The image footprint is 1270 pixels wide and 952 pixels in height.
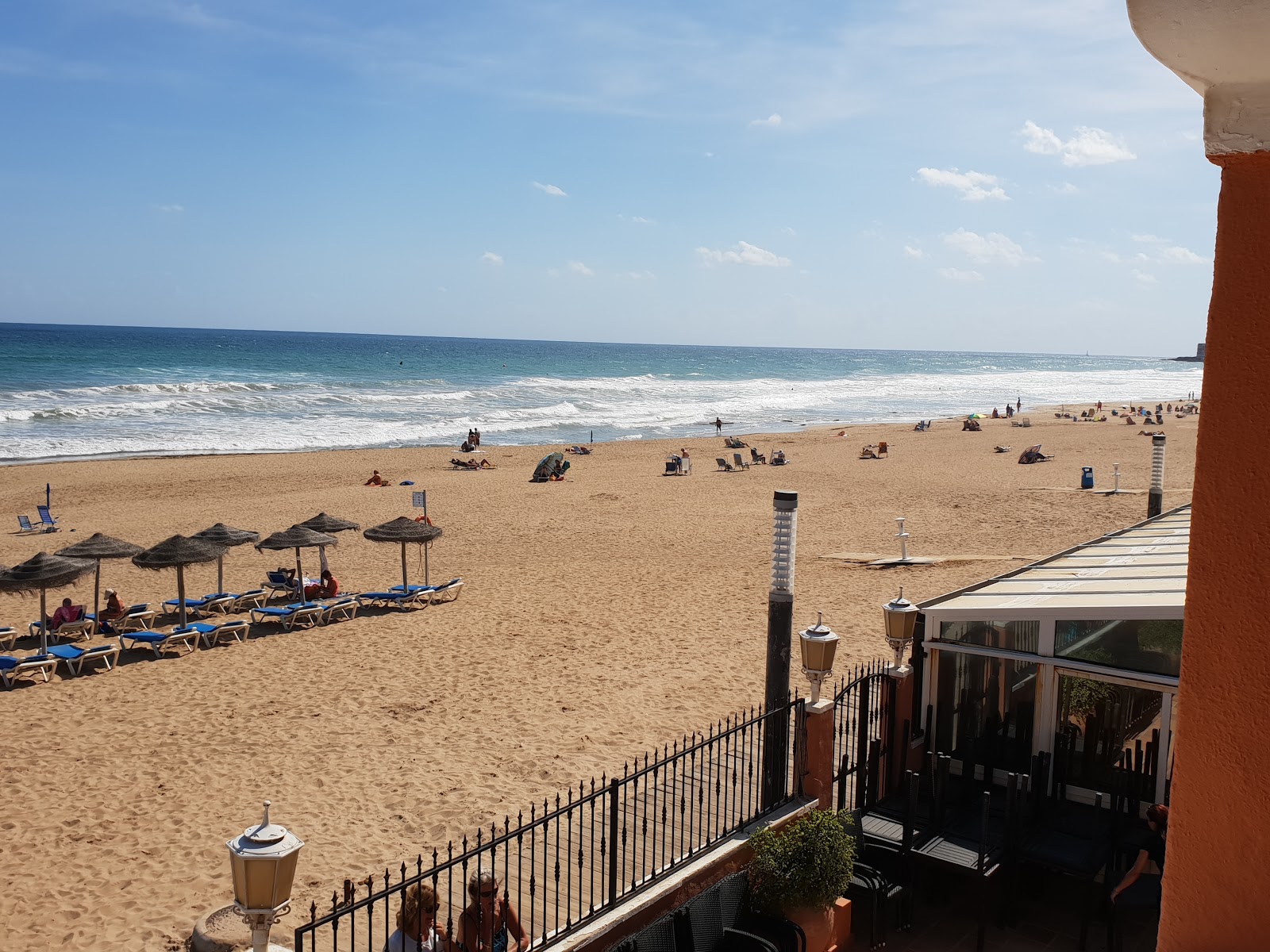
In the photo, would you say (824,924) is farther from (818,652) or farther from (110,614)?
(110,614)

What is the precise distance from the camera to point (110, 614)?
52.0 feet

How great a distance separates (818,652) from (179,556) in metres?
11.2

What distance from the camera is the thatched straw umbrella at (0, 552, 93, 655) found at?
13422 millimetres

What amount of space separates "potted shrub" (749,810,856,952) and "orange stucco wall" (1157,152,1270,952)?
4.52 m

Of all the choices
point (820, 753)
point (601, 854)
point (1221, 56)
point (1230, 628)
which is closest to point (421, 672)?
point (601, 854)

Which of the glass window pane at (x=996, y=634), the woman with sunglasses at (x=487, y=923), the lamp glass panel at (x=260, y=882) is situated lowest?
the woman with sunglasses at (x=487, y=923)

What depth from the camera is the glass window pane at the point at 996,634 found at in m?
8.18

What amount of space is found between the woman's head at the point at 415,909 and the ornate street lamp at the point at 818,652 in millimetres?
3234

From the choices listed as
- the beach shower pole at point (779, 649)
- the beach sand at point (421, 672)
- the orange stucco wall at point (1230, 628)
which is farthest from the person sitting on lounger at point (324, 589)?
the orange stucco wall at point (1230, 628)

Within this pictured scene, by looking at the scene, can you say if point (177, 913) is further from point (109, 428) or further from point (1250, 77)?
point (109, 428)

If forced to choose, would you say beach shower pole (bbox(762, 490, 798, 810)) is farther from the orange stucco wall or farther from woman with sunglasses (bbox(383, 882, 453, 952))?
the orange stucco wall

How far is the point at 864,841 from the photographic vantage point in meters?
7.50

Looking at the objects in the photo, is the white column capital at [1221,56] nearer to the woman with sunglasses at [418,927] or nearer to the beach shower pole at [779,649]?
the woman with sunglasses at [418,927]

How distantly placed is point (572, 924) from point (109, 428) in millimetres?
49132
